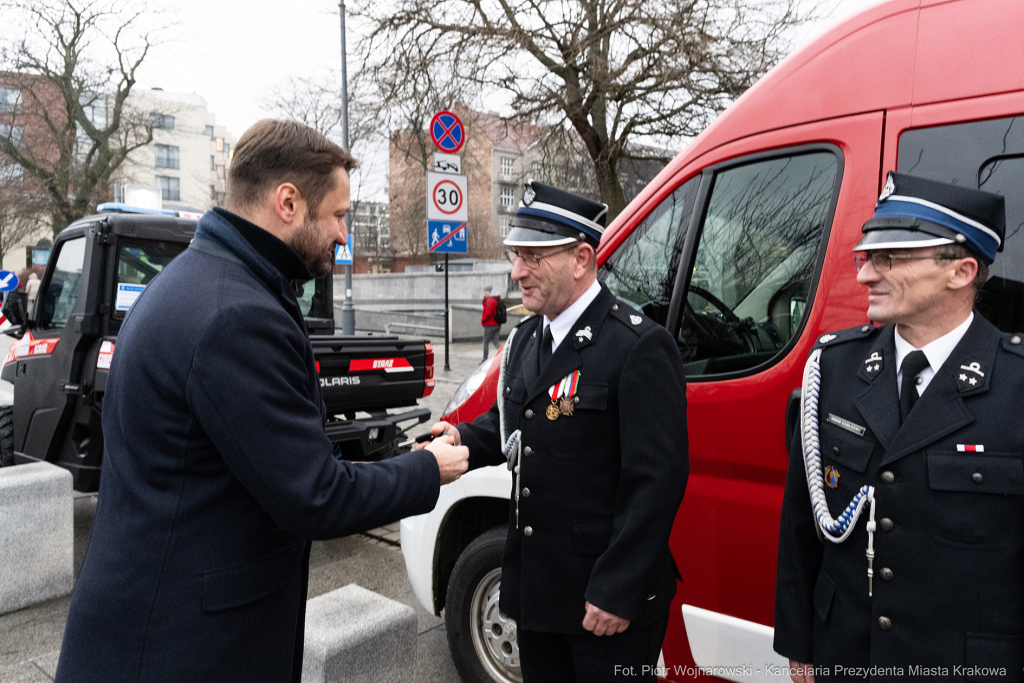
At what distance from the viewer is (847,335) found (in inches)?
77.1

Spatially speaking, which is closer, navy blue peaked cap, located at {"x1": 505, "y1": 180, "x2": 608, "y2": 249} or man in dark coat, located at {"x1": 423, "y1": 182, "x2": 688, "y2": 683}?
man in dark coat, located at {"x1": 423, "y1": 182, "x2": 688, "y2": 683}

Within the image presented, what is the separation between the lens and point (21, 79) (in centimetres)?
2483

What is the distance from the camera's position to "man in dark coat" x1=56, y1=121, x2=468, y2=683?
4.87 ft

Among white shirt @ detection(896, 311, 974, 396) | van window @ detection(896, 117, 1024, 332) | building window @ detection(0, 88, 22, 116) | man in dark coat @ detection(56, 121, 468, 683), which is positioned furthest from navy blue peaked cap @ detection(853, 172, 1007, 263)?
building window @ detection(0, 88, 22, 116)

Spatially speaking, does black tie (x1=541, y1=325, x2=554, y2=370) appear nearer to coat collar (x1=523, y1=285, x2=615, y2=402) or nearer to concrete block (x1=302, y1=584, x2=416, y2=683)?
coat collar (x1=523, y1=285, x2=615, y2=402)

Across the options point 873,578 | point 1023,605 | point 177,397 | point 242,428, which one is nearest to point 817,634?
point 873,578

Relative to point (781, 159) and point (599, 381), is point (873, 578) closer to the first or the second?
point (599, 381)

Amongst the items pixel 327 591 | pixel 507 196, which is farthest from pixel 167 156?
pixel 327 591

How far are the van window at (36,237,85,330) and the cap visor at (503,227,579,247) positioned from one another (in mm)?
4582

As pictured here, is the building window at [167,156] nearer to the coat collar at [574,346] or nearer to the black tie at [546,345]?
the black tie at [546,345]

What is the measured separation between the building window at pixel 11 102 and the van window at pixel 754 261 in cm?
2978

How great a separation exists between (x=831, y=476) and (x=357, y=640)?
1.57m

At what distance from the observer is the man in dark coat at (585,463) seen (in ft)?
6.59

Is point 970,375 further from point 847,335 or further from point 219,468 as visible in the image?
point 219,468
